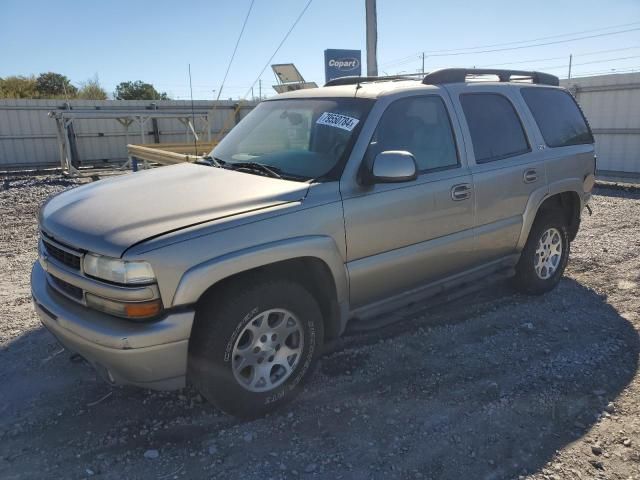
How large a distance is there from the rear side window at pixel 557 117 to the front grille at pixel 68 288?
13.3ft

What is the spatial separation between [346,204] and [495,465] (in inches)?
66.8

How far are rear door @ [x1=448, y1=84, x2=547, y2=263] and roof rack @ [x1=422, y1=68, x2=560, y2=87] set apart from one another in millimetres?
103

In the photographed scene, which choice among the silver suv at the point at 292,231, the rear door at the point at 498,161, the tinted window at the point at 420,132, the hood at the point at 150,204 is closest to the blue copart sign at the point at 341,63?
the silver suv at the point at 292,231

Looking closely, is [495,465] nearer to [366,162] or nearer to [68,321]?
[366,162]

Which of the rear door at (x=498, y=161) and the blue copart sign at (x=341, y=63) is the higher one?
the blue copart sign at (x=341, y=63)

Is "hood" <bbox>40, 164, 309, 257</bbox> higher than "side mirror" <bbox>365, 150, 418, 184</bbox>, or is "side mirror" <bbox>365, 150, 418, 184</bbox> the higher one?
"side mirror" <bbox>365, 150, 418, 184</bbox>

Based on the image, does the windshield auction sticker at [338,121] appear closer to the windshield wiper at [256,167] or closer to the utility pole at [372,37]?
the windshield wiper at [256,167]

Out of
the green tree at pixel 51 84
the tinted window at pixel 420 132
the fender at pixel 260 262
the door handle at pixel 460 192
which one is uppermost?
the green tree at pixel 51 84

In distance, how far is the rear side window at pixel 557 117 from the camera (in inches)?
191

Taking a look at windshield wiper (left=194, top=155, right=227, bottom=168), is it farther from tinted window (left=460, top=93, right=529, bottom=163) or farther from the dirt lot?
tinted window (left=460, top=93, right=529, bottom=163)

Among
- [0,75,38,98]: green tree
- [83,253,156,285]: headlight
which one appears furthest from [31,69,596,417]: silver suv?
[0,75,38,98]: green tree

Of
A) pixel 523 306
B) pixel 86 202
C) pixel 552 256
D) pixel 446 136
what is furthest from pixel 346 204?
pixel 552 256

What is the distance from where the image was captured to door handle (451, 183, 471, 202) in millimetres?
3902

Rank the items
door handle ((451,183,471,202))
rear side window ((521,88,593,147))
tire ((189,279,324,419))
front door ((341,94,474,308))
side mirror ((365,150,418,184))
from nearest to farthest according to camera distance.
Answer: tire ((189,279,324,419)), side mirror ((365,150,418,184)), front door ((341,94,474,308)), door handle ((451,183,471,202)), rear side window ((521,88,593,147))
